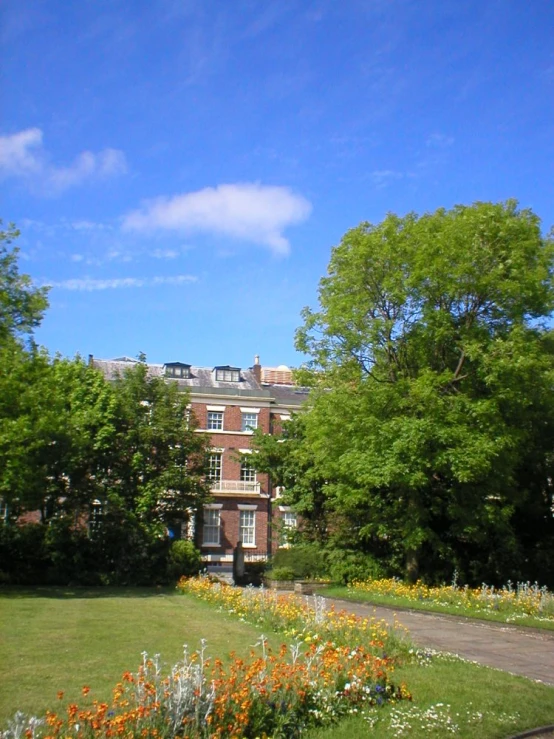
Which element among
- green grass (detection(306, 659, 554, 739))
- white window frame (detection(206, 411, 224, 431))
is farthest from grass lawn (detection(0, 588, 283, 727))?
white window frame (detection(206, 411, 224, 431))

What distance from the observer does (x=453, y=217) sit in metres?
25.9

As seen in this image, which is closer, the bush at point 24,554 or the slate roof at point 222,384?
the bush at point 24,554

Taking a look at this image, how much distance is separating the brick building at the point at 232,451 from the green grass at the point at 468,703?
3471cm

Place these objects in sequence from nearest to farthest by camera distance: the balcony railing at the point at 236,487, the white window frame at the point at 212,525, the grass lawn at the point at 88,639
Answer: the grass lawn at the point at 88,639, the white window frame at the point at 212,525, the balcony railing at the point at 236,487

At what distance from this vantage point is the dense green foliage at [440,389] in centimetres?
2217

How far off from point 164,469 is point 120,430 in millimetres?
2658

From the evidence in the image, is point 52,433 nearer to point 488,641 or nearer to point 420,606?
point 420,606

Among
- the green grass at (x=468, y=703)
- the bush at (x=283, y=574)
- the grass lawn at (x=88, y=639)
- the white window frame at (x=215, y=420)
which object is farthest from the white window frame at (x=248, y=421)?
the green grass at (x=468, y=703)

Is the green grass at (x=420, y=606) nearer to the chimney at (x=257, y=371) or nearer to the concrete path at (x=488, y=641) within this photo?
the concrete path at (x=488, y=641)

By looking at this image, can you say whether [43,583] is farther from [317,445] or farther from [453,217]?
[453,217]

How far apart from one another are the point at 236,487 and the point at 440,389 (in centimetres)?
2570

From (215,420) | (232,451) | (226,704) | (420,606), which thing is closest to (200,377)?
(215,420)

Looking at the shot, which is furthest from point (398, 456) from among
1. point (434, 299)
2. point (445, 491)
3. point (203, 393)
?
point (203, 393)

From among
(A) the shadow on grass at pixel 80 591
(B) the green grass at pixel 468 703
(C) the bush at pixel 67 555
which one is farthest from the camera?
(C) the bush at pixel 67 555
